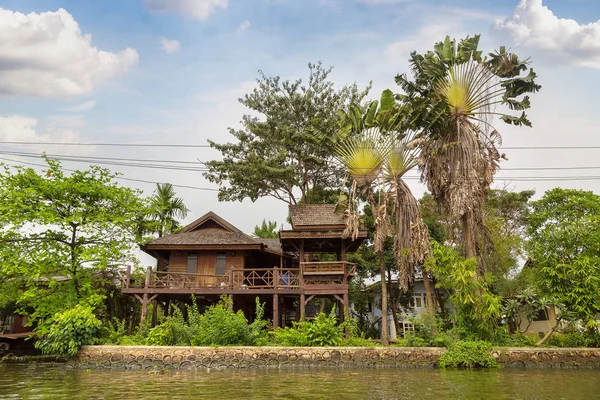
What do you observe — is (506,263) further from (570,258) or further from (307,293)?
(307,293)

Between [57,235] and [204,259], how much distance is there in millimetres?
7988

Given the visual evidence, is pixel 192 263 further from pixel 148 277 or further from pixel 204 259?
pixel 148 277

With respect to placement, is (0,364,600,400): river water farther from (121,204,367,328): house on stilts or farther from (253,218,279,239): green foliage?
(253,218,279,239): green foliage

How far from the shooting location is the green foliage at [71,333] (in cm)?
1792

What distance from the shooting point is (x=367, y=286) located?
35938mm

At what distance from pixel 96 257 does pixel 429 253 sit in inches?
687

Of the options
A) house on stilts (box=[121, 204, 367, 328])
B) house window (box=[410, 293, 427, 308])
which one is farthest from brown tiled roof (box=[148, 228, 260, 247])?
house window (box=[410, 293, 427, 308])

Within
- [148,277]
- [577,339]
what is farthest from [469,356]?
[148,277]

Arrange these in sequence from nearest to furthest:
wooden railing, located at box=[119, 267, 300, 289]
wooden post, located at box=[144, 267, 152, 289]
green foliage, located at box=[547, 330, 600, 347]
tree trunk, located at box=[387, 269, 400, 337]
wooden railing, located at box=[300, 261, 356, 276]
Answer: green foliage, located at box=[547, 330, 600, 347] < wooden post, located at box=[144, 267, 152, 289] < wooden railing, located at box=[119, 267, 300, 289] < wooden railing, located at box=[300, 261, 356, 276] < tree trunk, located at box=[387, 269, 400, 337]

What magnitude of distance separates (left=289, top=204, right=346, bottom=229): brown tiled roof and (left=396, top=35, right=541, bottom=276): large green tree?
5626mm

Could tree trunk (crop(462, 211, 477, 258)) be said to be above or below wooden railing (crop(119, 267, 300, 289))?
above

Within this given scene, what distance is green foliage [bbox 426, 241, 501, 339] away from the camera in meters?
18.6

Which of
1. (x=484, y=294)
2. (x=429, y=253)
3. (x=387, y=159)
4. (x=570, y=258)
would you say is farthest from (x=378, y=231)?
(x=570, y=258)

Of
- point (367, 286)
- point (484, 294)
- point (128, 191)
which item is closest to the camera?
point (484, 294)
